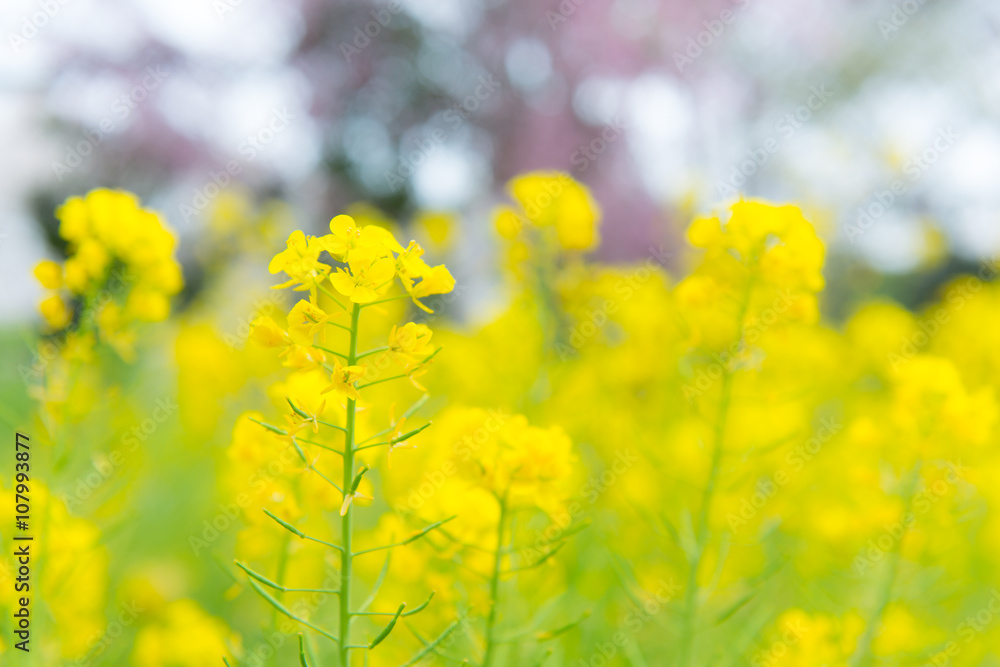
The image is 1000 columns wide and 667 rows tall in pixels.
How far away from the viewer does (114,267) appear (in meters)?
1.82

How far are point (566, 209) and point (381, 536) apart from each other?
1189mm

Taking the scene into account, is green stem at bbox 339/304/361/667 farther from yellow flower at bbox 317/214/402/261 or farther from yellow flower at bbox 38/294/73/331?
yellow flower at bbox 38/294/73/331

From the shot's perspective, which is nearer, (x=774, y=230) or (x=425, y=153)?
(x=774, y=230)

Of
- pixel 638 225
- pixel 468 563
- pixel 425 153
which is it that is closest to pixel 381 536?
pixel 468 563

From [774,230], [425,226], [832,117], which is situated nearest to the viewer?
[774,230]

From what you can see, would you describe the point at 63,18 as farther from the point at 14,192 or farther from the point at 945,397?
the point at 945,397

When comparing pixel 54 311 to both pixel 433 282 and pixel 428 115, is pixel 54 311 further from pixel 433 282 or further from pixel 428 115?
pixel 428 115

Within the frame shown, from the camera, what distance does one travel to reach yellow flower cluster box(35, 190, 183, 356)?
174cm

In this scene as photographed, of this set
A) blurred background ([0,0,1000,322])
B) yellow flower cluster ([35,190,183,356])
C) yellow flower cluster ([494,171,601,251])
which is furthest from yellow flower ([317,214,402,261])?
blurred background ([0,0,1000,322])

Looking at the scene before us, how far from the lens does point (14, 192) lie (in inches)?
272

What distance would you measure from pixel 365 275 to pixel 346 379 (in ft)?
0.51

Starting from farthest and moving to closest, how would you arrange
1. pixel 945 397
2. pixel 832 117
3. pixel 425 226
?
pixel 832 117, pixel 425 226, pixel 945 397

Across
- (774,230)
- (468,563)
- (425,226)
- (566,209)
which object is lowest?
(468,563)

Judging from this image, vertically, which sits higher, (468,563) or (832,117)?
(832,117)
